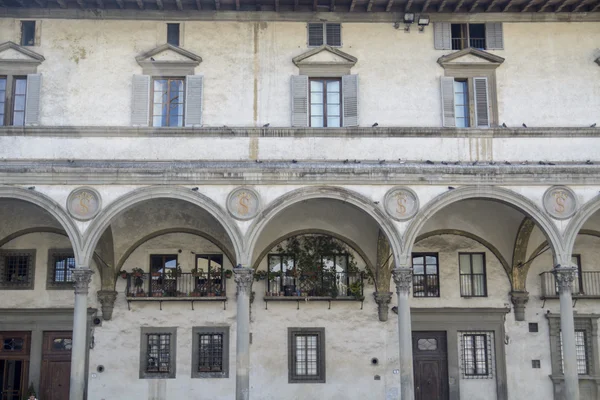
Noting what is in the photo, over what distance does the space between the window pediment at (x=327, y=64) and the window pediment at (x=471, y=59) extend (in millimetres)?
2460

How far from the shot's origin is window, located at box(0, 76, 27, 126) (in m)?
20.5

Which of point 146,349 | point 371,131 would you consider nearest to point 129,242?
point 146,349

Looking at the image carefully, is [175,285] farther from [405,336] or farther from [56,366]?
[405,336]

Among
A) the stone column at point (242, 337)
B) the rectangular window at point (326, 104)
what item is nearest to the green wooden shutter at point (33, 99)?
the stone column at point (242, 337)

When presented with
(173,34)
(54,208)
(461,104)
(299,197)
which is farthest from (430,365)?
(173,34)

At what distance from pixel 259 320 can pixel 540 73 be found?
10.5 m

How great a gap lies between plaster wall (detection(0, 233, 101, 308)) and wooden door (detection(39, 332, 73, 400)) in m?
0.96

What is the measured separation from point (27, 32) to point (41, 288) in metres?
7.37

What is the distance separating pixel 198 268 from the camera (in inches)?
917

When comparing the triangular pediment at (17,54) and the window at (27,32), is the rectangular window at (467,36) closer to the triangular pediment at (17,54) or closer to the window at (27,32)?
the triangular pediment at (17,54)

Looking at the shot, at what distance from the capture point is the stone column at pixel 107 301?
74.3ft

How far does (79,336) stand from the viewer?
18.9 metres

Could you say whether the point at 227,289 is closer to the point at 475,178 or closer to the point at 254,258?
the point at 254,258

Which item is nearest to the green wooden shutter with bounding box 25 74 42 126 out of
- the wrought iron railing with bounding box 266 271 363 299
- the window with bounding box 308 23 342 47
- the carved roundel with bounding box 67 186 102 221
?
the carved roundel with bounding box 67 186 102 221
